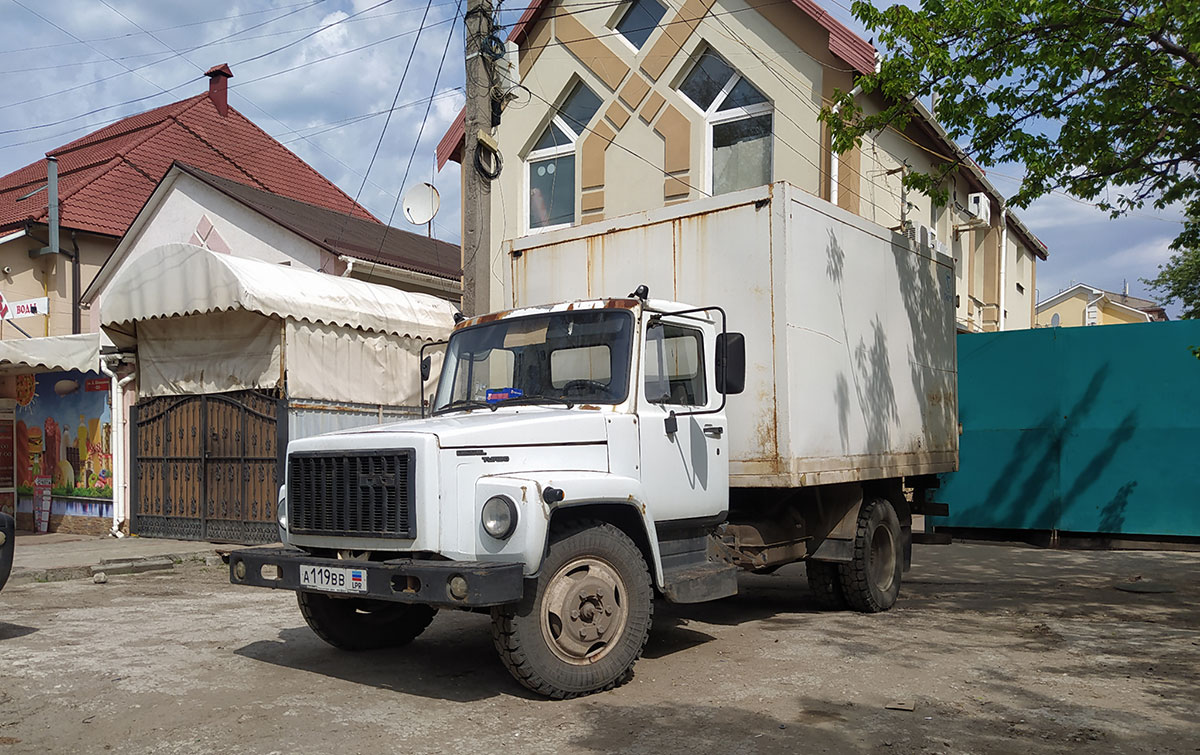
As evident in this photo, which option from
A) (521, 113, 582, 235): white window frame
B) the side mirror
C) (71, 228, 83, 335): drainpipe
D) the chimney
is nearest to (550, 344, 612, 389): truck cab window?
the side mirror

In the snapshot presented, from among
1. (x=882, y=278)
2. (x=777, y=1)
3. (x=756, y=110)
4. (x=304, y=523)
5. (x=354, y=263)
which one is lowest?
(x=304, y=523)

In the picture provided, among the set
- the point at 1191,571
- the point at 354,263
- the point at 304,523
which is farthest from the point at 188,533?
the point at 1191,571

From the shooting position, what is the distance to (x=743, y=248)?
7.33 metres

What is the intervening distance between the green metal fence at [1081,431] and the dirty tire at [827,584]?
5.76 m

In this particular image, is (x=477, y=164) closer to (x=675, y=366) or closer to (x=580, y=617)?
(x=675, y=366)

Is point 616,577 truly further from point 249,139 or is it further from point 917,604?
point 249,139

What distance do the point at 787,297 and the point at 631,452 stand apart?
1.81 m

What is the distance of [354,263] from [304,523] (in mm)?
11316

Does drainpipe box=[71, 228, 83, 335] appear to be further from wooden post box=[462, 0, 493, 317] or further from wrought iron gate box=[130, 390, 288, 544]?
wooden post box=[462, 0, 493, 317]

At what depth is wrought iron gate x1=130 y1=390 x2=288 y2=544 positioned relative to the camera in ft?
43.0

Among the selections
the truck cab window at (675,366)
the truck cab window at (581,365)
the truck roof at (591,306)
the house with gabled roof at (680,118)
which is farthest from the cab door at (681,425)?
the house with gabled roof at (680,118)

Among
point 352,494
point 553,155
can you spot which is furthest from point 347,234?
point 352,494

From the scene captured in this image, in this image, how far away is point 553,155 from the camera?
16.2 m

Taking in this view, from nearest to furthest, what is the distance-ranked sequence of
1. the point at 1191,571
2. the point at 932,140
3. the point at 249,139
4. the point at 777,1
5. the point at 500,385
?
the point at 500,385, the point at 1191,571, the point at 777,1, the point at 932,140, the point at 249,139
